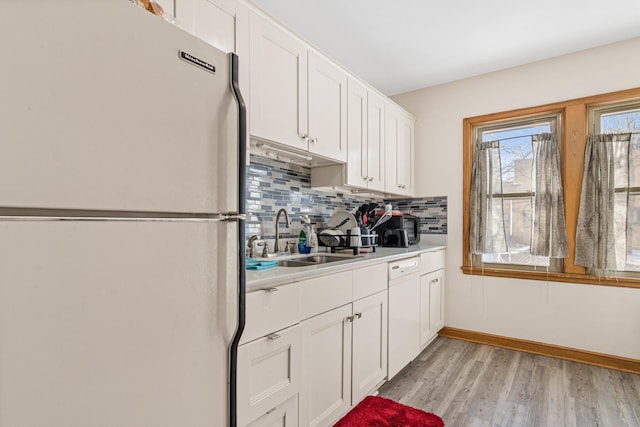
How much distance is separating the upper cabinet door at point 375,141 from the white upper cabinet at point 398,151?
0.32 ft

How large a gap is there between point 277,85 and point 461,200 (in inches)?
89.2

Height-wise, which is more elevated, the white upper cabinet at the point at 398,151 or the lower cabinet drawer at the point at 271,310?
the white upper cabinet at the point at 398,151

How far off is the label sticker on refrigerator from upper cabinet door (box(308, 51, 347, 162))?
1233 millimetres

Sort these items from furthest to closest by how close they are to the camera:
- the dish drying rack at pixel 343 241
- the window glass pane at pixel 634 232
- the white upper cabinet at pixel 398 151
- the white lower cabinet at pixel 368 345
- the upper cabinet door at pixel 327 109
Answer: the white upper cabinet at pixel 398 151
the window glass pane at pixel 634 232
the dish drying rack at pixel 343 241
the upper cabinet door at pixel 327 109
the white lower cabinet at pixel 368 345

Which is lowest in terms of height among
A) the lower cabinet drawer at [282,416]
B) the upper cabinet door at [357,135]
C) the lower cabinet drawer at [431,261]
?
the lower cabinet drawer at [282,416]

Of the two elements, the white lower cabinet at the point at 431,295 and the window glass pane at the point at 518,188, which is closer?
the white lower cabinet at the point at 431,295

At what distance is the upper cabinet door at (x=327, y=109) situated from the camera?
83.6 inches

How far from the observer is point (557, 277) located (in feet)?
9.25

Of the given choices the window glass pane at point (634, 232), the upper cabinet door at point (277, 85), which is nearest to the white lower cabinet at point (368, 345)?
the upper cabinet door at point (277, 85)

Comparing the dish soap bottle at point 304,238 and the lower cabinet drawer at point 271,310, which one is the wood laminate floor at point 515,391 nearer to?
the dish soap bottle at point 304,238

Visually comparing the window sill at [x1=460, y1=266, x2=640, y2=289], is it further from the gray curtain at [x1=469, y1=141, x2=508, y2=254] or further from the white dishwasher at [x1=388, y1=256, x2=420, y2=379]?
the white dishwasher at [x1=388, y1=256, x2=420, y2=379]

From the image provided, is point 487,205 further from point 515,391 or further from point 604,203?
point 515,391

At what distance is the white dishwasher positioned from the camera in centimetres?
225

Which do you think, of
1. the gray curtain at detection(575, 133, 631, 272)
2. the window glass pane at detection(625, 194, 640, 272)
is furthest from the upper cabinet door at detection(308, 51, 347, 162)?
the window glass pane at detection(625, 194, 640, 272)
